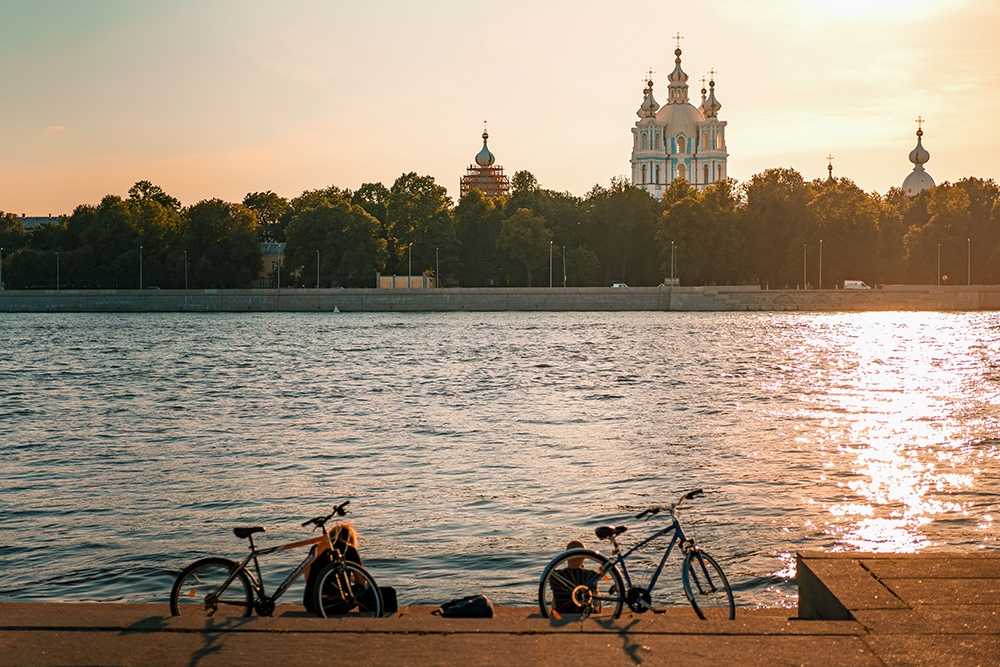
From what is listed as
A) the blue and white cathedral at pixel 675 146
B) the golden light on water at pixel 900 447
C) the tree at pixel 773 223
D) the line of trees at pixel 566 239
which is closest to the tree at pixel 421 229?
the line of trees at pixel 566 239

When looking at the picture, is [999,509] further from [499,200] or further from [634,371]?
[499,200]

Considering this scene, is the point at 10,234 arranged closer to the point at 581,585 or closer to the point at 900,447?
the point at 900,447

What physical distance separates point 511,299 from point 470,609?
10048 cm

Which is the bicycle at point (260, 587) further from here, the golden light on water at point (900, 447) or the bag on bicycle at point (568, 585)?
the golden light on water at point (900, 447)

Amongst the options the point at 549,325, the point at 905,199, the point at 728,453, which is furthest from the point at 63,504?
the point at 905,199

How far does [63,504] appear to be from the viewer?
14.4 m

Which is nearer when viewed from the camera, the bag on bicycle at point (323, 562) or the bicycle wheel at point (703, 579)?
the bag on bicycle at point (323, 562)

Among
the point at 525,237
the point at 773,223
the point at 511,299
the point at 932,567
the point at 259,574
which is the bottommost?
the point at 259,574

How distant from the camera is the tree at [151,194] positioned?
134 metres

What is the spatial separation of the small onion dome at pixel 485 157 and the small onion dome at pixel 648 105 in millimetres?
26782

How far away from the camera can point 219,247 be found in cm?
11344

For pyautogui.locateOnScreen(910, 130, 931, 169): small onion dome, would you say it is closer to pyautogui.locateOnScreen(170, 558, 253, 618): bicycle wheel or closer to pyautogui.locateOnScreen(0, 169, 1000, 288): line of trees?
pyautogui.locateOnScreen(0, 169, 1000, 288): line of trees

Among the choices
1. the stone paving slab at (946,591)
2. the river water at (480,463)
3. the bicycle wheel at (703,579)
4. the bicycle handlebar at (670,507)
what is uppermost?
the bicycle handlebar at (670,507)

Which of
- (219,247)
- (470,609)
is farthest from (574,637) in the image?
(219,247)
